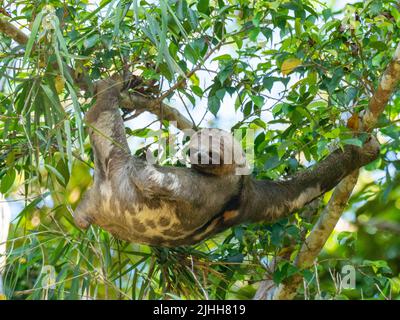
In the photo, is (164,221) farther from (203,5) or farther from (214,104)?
(203,5)

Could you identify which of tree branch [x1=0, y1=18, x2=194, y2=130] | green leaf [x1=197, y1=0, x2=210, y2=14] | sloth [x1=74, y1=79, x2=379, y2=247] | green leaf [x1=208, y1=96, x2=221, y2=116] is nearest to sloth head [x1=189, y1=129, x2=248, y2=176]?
sloth [x1=74, y1=79, x2=379, y2=247]

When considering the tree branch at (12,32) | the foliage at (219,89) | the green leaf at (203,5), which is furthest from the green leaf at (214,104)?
the tree branch at (12,32)

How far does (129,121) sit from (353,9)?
2.10 m

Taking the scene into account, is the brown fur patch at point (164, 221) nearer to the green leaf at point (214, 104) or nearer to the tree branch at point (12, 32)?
the green leaf at point (214, 104)

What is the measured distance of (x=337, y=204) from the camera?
621 cm

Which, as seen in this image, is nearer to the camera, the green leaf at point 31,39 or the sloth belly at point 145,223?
the green leaf at point 31,39

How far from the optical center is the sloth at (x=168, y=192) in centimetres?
554

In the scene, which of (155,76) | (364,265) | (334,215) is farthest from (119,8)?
(364,265)

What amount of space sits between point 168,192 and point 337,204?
1.56 meters

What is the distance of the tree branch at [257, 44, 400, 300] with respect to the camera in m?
5.57

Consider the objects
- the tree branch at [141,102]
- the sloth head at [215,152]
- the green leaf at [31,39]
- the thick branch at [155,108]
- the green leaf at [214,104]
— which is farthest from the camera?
the thick branch at [155,108]

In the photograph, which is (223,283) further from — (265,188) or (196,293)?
(265,188)

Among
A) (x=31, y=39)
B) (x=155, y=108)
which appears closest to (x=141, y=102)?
(x=155, y=108)
